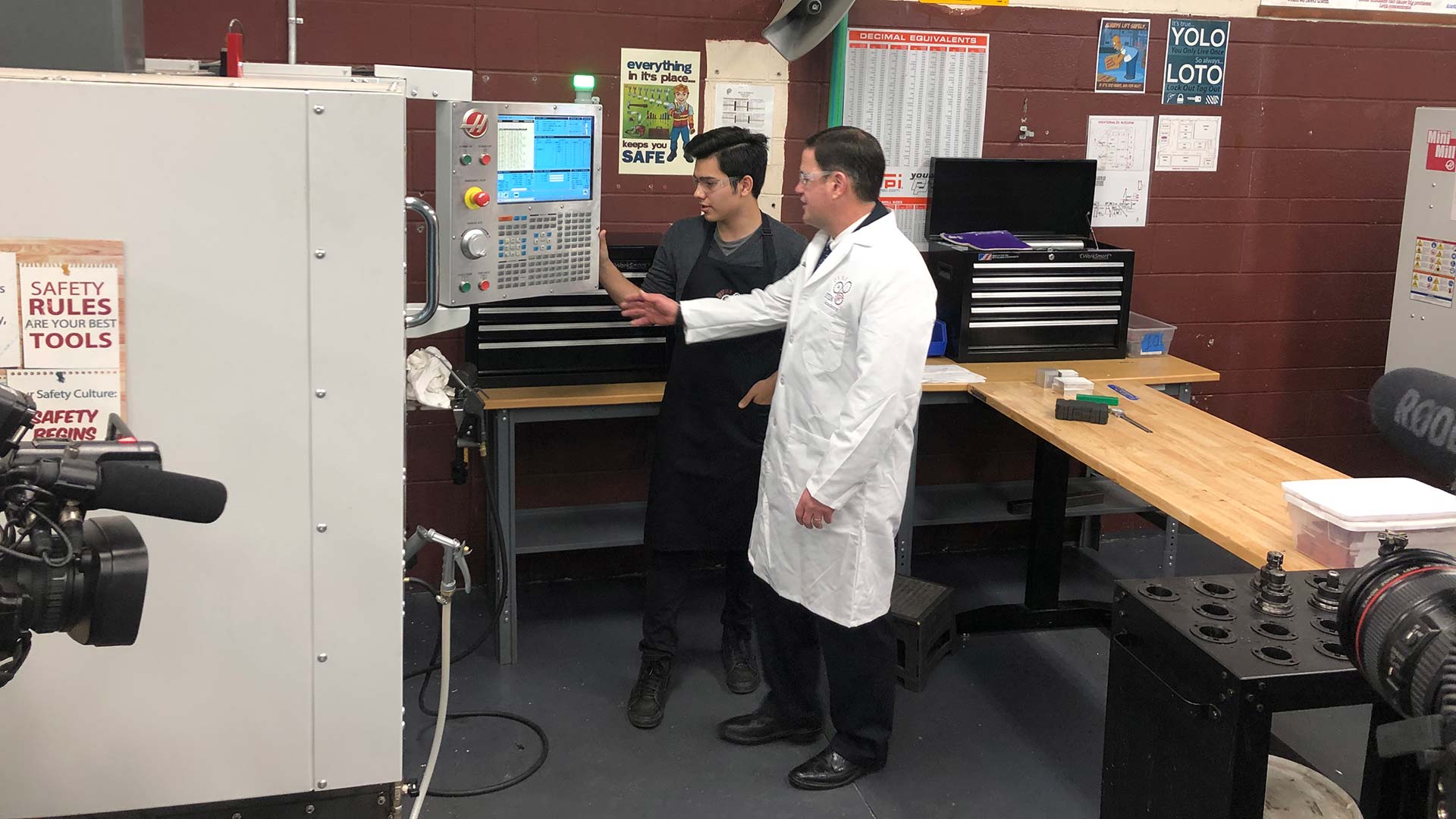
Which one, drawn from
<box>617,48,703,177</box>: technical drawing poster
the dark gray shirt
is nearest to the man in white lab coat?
the dark gray shirt

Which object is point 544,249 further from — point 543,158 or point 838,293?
point 838,293

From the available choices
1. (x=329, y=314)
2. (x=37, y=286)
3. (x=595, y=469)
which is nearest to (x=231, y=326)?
(x=329, y=314)

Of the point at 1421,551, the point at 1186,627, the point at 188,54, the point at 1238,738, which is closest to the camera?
the point at 1421,551

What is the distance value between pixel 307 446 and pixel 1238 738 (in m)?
1.29

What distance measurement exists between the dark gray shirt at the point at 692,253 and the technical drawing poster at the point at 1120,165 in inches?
56.4

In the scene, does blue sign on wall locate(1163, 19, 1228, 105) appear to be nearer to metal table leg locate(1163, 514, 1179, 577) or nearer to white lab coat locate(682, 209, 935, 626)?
metal table leg locate(1163, 514, 1179, 577)

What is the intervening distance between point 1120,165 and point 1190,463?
163cm

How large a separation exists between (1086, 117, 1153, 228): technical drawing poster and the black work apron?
154 centimetres

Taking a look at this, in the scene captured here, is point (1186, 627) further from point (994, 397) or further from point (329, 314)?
point (994, 397)

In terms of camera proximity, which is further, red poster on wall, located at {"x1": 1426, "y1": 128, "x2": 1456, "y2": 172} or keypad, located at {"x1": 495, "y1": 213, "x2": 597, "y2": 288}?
red poster on wall, located at {"x1": 1426, "y1": 128, "x2": 1456, "y2": 172}

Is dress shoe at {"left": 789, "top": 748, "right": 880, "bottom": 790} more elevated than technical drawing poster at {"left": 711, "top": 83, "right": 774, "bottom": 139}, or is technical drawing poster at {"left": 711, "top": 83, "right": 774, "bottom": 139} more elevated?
technical drawing poster at {"left": 711, "top": 83, "right": 774, "bottom": 139}

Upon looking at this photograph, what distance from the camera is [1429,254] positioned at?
4.16 m

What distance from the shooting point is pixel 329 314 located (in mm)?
1587

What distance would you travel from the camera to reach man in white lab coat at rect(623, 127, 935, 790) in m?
2.67
